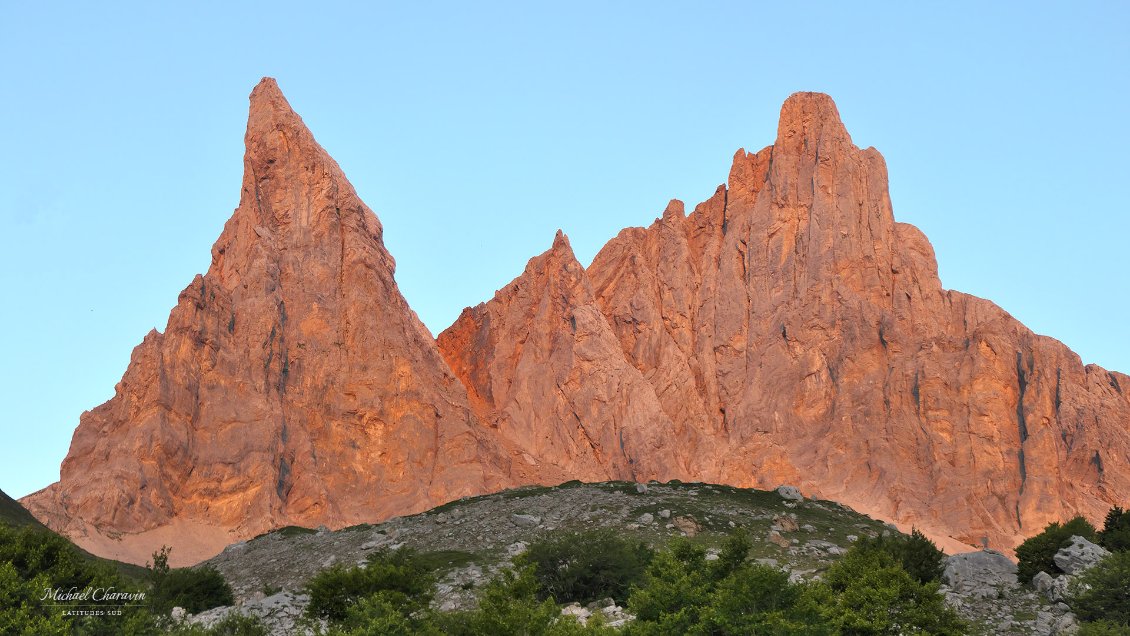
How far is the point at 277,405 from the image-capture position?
179125mm

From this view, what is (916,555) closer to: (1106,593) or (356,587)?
(1106,593)

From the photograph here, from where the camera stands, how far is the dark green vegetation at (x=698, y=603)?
50.5 metres

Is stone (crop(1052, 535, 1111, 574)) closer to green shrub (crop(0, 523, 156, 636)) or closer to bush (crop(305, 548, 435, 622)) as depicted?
bush (crop(305, 548, 435, 622))

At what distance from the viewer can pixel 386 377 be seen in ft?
611

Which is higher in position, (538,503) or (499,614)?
(538,503)

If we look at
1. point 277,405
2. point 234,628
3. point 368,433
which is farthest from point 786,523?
point 277,405

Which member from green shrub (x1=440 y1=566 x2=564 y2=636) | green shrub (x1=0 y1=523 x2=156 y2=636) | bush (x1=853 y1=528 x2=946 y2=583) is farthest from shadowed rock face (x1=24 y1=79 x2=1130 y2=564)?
green shrub (x1=440 y1=566 x2=564 y2=636)

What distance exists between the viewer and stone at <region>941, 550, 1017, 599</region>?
6275cm

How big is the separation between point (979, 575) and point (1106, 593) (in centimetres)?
914

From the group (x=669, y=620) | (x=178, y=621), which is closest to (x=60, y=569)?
(x=178, y=621)

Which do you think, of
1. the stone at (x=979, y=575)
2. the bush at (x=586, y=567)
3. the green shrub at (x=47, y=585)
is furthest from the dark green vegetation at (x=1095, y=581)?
the green shrub at (x=47, y=585)

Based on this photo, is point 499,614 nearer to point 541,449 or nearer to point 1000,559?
point 1000,559

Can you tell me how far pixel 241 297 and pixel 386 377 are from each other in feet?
80.0

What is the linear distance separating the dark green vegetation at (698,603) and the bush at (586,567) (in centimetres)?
734
